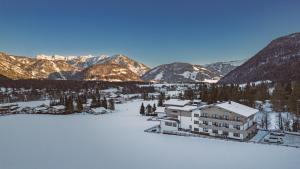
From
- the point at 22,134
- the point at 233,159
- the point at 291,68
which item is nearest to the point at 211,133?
the point at 233,159

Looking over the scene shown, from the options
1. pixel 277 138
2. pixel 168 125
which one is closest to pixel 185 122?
pixel 168 125

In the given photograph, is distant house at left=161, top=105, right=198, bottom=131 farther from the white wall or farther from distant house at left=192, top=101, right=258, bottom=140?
distant house at left=192, top=101, right=258, bottom=140

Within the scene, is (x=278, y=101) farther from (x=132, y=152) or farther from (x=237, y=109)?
(x=132, y=152)

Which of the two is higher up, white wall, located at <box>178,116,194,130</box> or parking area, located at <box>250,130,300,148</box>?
white wall, located at <box>178,116,194,130</box>

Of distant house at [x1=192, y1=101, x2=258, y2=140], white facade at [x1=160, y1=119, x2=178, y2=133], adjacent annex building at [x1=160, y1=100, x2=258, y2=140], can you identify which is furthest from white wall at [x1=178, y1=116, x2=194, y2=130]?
white facade at [x1=160, y1=119, x2=178, y2=133]

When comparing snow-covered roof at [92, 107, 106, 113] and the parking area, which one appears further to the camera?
snow-covered roof at [92, 107, 106, 113]

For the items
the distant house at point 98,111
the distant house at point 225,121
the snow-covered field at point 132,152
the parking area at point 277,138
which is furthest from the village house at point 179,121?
the distant house at point 98,111
